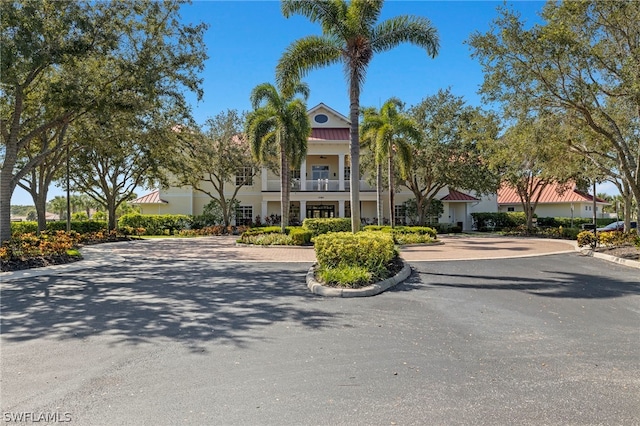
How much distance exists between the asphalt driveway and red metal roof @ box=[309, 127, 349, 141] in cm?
2658

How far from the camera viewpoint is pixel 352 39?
44.7ft

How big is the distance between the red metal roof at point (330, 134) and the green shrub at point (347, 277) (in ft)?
85.8

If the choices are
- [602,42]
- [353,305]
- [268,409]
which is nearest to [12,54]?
[353,305]

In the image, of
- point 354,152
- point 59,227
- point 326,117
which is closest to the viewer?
point 354,152

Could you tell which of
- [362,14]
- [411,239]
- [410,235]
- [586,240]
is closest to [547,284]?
[362,14]

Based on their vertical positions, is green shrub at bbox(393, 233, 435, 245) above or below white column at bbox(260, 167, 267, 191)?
below

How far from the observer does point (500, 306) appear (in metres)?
7.62

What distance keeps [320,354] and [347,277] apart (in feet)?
13.2

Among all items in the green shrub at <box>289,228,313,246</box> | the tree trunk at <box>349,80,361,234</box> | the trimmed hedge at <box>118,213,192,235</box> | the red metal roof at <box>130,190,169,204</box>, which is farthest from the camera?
the red metal roof at <box>130,190,169,204</box>

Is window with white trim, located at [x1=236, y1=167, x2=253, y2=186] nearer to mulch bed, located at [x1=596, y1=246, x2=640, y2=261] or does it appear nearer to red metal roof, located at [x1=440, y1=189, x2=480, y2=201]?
red metal roof, located at [x1=440, y1=189, x2=480, y2=201]

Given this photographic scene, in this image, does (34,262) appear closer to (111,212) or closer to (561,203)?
(111,212)

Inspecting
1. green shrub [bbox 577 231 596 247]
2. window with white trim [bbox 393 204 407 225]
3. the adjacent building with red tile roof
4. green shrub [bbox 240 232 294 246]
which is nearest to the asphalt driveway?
green shrub [bbox 577 231 596 247]

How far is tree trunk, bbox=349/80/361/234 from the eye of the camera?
1302cm

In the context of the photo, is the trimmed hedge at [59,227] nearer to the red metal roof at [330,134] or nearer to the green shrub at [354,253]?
the red metal roof at [330,134]
